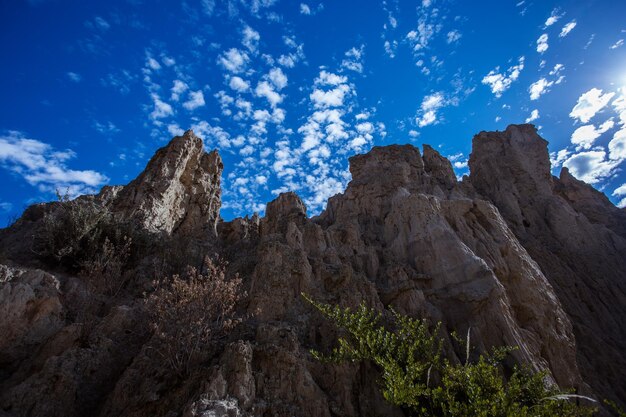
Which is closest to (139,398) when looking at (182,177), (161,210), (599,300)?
(161,210)

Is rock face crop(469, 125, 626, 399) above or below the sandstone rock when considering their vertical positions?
above

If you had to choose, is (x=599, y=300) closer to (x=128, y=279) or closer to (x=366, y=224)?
(x=366, y=224)

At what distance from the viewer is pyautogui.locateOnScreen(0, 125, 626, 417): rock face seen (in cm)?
835

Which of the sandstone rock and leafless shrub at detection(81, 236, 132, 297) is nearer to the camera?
the sandstone rock

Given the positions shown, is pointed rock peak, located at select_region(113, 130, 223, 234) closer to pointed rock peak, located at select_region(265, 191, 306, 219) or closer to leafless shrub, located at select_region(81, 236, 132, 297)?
leafless shrub, located at select_region(81, 236, 132, 297)

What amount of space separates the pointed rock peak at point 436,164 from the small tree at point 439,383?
21452mm

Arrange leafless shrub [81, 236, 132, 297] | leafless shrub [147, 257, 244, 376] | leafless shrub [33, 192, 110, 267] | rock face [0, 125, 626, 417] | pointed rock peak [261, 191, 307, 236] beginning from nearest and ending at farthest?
rock face [0, 125, 626, 417]
leafless shrub [147, 257, 244, 376]
leafless shrub [81, 236, 132, 297]
leafless shrub [33, 192, 110, 267]
pointed rock peak [261, 191, 307, 236]

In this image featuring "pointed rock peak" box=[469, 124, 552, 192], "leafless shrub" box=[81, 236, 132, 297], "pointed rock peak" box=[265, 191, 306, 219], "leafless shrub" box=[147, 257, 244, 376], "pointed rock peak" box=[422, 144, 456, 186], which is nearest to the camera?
"leafless shrub" box=[147, 257, 244, 376]

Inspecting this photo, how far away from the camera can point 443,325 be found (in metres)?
13.4

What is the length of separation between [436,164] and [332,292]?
72.8 feet

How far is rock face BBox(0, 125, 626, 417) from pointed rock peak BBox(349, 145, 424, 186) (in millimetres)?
142

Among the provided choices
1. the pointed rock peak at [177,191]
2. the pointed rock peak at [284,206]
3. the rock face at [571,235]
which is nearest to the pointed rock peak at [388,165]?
the pointed rock peak at [284,206]

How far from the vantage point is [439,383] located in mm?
10586

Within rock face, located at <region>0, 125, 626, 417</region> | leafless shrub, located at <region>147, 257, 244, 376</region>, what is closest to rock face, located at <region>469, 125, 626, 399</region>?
rock face, located at <region>0, 125, 626, 417</region>
